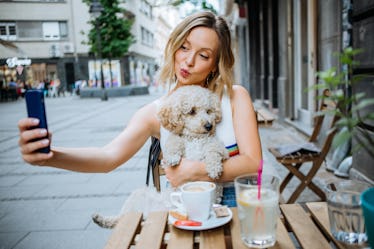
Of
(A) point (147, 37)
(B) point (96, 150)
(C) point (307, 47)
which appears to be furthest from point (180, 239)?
(A) point (147, 37)

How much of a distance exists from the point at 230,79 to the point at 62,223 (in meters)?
2.24

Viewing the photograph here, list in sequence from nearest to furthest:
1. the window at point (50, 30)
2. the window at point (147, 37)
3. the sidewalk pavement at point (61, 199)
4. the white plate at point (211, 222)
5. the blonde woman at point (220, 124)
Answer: the white plate at point (211, 222)
the blonde woman at point (220, 124)
the sidewalk pavement at point (61, 199)
the window at point (50, 30)
the window at point (147, 37)

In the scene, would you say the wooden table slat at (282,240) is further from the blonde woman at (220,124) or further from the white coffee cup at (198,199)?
the blonde woman at (220,124)

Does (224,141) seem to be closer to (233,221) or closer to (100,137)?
(233,221)

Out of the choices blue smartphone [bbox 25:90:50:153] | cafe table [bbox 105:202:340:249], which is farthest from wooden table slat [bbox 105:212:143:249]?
blue smartphone [bbox 25:90:50:153]

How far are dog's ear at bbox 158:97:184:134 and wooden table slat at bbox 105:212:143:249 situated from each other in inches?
16.8

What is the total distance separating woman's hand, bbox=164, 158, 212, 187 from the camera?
1699 mm

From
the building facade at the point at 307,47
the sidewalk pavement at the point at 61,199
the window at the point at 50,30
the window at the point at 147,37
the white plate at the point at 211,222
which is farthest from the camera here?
the window at the point at 147,37

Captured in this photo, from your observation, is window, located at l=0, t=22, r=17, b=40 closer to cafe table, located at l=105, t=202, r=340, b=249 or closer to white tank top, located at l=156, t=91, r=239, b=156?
white tank top, located at l=156, t=91, r=239, b=156

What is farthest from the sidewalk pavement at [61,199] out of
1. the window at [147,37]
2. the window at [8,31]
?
the window at [147,37]

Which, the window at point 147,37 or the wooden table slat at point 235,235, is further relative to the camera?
the window at point 147,37

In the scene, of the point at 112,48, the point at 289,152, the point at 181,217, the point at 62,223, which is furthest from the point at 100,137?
the point at 112,48

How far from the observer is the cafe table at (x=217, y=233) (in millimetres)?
1221

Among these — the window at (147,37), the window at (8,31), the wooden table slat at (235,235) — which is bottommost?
the wooden table slat at (235,235)
